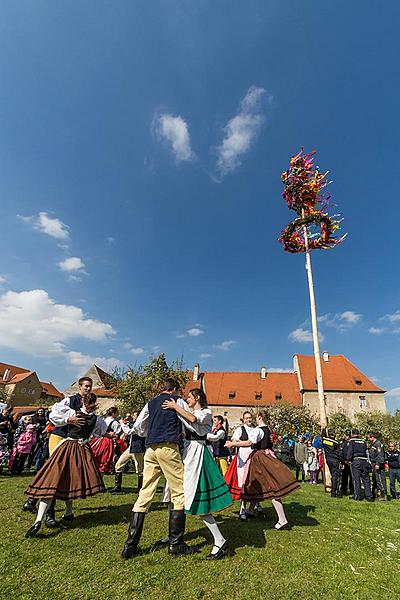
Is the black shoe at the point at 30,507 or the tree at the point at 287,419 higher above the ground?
the tree at the point at 287,419

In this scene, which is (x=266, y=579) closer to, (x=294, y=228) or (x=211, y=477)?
(x=211, y=477)

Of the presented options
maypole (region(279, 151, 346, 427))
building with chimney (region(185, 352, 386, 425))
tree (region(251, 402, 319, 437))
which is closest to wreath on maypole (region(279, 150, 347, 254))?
maypole (region(279, 151, 346, 427))

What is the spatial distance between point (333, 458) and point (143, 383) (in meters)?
26.3

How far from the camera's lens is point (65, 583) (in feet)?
11.5

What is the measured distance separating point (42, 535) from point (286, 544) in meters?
3.70

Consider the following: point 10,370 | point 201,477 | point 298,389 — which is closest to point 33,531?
point 201,477

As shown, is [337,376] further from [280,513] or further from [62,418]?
[62,418]

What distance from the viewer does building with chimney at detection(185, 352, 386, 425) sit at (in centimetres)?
4609

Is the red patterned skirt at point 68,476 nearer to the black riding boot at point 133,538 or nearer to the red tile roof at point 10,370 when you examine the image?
the black riding boot at point 133,538

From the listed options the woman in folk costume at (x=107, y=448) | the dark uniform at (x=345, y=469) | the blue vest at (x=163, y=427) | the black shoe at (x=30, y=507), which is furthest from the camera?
the dark uniform at (x=345, y=469)

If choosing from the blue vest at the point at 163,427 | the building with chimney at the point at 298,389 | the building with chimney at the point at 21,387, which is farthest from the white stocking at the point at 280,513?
the building with chimney at the point at 21,387

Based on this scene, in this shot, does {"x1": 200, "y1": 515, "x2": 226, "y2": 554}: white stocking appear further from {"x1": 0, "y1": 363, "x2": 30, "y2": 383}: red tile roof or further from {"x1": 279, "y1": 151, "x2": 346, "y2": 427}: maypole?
{"x1": 0, "y1": 363, "x2": 30, "y2": 383}: red tile roof

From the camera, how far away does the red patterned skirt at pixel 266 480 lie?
5871mm

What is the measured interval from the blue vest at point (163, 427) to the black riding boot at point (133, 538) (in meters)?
0.92
